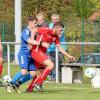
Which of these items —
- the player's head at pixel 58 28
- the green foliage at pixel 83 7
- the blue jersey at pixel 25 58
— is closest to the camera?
the player's head at pixel 58 28

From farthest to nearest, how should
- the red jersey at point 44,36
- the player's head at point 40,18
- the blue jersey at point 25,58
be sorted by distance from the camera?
the player's head at point 40,18 < the blue jersey at point 25,58 < the red jersey at point 44,36

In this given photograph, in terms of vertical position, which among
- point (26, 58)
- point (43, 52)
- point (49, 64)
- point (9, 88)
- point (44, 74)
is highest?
point (43, 52)

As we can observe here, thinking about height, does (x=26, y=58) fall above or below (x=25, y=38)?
below

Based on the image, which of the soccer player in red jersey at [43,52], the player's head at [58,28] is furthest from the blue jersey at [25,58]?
the player's head at [58,28]

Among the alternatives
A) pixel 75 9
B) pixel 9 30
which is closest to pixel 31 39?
pixel 9 30

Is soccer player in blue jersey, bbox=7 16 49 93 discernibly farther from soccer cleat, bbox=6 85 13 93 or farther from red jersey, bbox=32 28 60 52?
red jersey, bbox=32 28 60 52

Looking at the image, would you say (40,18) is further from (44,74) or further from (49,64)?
(44,74)

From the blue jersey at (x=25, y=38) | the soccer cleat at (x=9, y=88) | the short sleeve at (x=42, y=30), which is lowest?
the soccer cleat at (x=9, y=88)

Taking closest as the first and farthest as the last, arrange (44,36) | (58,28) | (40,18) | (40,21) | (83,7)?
(58,28) → (44,36) → (40,18) → (40,21) → (83,7)

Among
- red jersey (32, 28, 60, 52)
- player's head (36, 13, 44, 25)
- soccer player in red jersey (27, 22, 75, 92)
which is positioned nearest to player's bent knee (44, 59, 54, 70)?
soccer player in red jersey (27, 22, 75, 92)

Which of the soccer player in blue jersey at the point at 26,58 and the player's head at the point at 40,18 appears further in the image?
the player's head at the point at 40,18

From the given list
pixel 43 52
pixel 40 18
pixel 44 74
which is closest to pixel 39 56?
pixel 43 52

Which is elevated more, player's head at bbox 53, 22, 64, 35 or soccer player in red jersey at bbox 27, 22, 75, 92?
player's head at bbox 53, 22, 64, 35

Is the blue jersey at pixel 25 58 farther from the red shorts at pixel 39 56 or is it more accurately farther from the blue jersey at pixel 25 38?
the red shorts at pixel 39 56
